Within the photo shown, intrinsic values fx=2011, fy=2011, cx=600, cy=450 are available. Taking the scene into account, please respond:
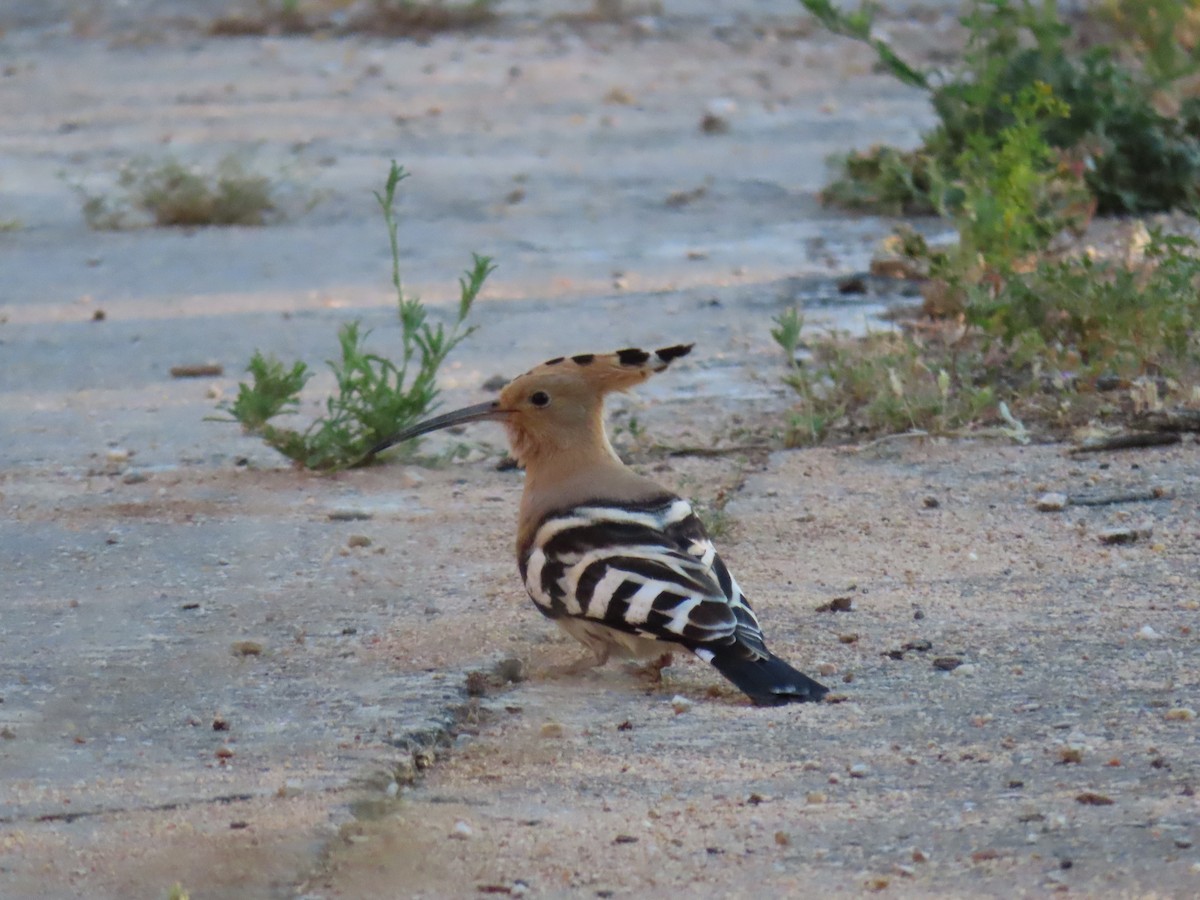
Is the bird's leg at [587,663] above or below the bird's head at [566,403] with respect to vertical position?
below

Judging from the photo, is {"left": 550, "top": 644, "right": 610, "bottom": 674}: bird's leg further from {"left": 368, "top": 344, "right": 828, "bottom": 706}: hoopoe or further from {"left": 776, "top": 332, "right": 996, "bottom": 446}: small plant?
{"left": 776, "top": 332, "right": 996, "bottom": 446}: small plant

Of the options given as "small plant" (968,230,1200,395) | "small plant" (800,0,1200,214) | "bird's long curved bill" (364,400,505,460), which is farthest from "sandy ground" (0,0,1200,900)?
"small plant" (800,0,1200,214)

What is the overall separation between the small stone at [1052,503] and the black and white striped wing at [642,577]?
1.30 meters

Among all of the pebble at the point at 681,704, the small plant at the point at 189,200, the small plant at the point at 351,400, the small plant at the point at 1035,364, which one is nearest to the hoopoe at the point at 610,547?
the pebble at the point at 681,704

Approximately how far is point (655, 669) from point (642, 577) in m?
0.34

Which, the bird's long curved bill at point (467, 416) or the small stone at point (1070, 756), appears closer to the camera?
the small stone at point (1070, 756)

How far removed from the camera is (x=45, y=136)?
1148 cm

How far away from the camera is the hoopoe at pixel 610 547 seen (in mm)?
3668

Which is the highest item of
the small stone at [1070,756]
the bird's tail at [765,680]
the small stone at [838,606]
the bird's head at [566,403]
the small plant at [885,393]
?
the bird's head at [566,403]

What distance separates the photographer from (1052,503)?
16.4 feet

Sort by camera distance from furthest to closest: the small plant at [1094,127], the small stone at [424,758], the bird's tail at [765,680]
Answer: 1. the small plant at [1094,127]
2. the bird's tail at [765,680]
3. the small stone at [424,758]

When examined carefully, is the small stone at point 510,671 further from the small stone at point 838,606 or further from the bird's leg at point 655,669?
the small stone at point 838,606

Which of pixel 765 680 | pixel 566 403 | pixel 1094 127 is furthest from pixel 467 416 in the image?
pixel 1094 127

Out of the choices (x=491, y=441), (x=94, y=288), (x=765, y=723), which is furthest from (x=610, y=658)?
(x=94, y=288)
